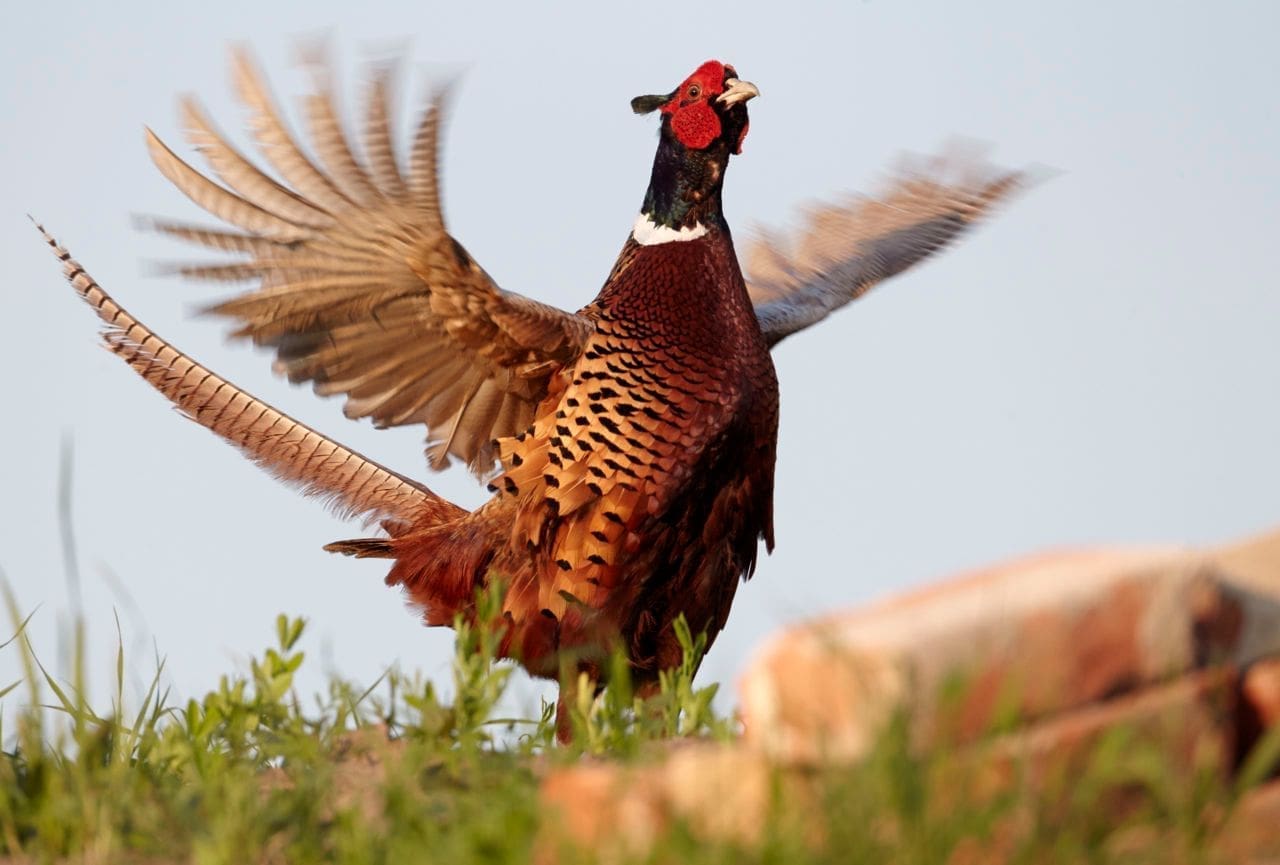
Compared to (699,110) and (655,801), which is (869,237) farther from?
(655,801)

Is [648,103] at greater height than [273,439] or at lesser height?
greater

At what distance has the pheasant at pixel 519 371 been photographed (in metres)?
4.84

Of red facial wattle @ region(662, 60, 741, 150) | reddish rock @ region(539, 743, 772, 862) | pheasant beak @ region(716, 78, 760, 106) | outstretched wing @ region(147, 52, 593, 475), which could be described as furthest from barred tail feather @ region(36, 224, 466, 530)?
reddish rock @ region(539, 743, 772, 862)

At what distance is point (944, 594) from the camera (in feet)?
7.50

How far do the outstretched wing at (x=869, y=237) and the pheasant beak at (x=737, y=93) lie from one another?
53.9 inches

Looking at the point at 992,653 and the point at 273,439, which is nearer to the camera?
the point at 992,653

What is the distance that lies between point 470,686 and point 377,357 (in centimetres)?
240

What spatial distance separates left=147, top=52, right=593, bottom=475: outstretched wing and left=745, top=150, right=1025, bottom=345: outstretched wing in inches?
61.8

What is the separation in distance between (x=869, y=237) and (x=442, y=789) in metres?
4.52

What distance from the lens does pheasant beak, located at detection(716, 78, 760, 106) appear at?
206 inches

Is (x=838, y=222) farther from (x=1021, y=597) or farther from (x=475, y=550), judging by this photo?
(x=1021, y=597)

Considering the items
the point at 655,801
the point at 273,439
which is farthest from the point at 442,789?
the point at 273,439

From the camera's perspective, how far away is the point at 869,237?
685 cm

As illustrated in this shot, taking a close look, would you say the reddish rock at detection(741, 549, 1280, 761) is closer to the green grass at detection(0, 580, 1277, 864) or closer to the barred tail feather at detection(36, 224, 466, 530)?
the green grass at detection(0, 580, 1277, 864)
